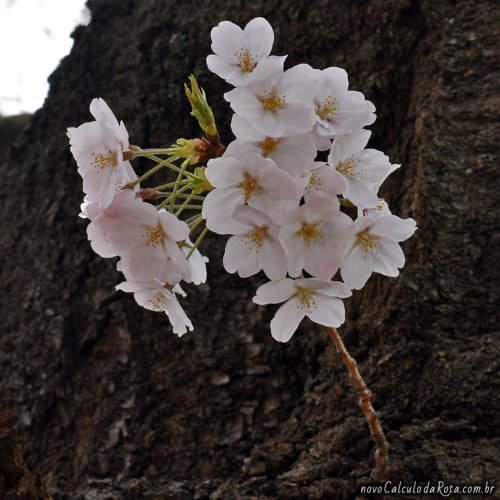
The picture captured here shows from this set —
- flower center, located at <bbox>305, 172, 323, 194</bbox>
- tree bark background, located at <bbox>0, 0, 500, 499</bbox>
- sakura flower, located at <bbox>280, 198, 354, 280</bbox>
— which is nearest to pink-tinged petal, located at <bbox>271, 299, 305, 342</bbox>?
sakura flower, located at <bbox>280, 198, 354, 280</bbox>

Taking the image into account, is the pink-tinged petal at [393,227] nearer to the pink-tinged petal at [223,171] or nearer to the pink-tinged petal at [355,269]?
the pink-tinged petal at [355,269]

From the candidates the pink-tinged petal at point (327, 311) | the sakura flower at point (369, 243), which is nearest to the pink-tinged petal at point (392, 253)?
the sakura flower at point (369, 243)

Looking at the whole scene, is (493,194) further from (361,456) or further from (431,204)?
(361,456)

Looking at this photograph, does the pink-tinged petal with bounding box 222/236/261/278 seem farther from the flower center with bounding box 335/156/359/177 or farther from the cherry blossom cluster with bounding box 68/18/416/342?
the flower center with bounding box 335/156/359/177

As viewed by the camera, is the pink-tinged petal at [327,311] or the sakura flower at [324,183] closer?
the sakura flower at [324,183]

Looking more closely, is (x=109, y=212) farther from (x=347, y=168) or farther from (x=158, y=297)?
(x=347, y=168)

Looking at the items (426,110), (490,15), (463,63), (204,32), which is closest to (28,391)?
(204,32)

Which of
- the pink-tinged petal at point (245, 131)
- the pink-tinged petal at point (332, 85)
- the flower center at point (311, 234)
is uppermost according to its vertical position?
the pink-tinged petal at point (332, 85)
